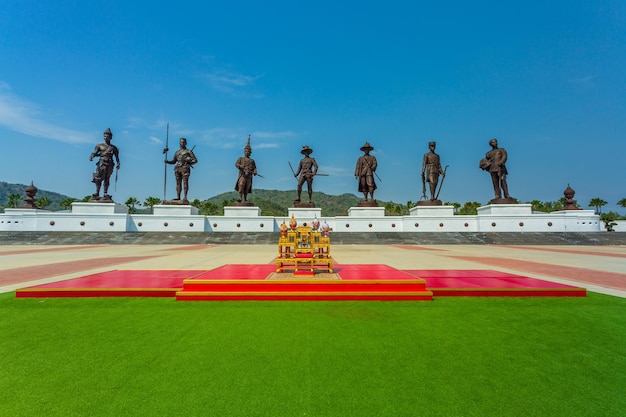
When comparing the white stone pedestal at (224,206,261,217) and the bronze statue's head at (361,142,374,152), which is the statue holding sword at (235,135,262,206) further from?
the bronze statue's head at (361,142,374,152)

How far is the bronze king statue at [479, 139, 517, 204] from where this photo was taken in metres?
24.1

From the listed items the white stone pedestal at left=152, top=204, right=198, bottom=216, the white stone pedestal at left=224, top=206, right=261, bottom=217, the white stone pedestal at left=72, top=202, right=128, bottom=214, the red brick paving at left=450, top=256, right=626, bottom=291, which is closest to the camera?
the red brick paving at left=450, top=256, right=626, bottom=291

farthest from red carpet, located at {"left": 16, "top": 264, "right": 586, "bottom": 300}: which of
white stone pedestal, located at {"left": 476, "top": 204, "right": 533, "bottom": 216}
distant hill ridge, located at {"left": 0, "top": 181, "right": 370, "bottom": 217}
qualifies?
distant hill ridge, located at {"left": 0, "top": 181, "right": 370, "bottom": 217}

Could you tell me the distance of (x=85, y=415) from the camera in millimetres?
2025

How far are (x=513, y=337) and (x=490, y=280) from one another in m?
3.01

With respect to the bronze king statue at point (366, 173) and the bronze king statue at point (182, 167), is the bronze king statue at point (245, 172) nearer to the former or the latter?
the bronze king statue at point (182, 167)

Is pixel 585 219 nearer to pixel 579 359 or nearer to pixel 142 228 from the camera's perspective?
pixel 579 359

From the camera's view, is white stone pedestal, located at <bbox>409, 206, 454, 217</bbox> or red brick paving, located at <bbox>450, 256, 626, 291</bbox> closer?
red brick paving, located at <bbox>450, 256, 626, 291</bbox>

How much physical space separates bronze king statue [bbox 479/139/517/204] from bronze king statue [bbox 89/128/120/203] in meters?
30.3

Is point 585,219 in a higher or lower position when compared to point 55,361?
higher

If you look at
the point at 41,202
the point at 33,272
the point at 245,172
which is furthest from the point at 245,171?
the point at 41,202

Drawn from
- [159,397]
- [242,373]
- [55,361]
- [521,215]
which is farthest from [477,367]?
[521,215]

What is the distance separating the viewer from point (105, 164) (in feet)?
77.7

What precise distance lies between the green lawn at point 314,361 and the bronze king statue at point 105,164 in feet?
75.4
